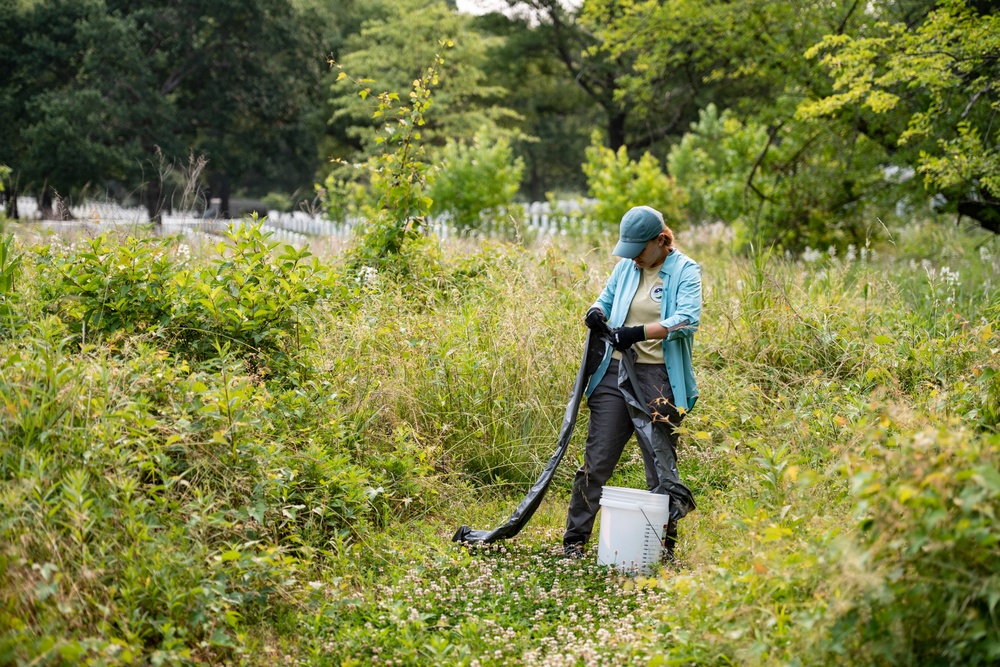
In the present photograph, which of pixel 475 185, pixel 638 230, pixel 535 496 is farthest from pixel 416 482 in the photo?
pixel 475 185

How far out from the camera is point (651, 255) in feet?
14.8

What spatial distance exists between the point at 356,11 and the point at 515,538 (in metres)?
35.4

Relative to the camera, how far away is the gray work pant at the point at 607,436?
4.48 metres

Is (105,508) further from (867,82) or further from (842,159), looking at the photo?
(842,159)

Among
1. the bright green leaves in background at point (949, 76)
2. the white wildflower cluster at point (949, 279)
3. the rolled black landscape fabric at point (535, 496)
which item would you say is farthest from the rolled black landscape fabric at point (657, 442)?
the bright green leaves in background at point (949, 76)

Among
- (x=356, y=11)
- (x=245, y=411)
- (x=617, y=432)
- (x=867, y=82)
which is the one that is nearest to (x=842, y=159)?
(x=867, y=82)

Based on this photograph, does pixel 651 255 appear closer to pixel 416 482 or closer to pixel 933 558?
pixel 416 482

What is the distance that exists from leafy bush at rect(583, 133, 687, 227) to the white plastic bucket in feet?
31.2

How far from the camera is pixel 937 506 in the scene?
2.43 meters

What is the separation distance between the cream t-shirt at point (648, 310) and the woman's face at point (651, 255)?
0.04m

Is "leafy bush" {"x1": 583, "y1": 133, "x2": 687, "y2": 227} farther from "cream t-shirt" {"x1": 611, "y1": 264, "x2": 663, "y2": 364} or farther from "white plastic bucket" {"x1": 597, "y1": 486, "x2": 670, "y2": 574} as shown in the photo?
"white plastic bucket" {"x1": 597, "y1": 486, "x2": 670, "y2": 574}

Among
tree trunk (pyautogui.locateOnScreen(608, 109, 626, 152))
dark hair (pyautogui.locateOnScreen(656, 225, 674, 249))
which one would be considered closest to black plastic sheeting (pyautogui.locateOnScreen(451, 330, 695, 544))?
dark hair (pyautogui.locateOnScreen(656, 225, 674, 249))

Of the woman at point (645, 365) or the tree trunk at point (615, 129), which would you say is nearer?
the woman at point (645, 365)

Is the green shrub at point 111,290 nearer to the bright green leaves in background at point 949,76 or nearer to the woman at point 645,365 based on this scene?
the woman at point 645,365
